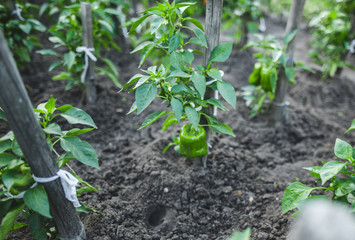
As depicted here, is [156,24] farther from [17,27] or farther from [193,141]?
[17,27]

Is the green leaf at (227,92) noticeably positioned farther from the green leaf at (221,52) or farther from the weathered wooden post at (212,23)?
the weathered wooden post at (212,23)

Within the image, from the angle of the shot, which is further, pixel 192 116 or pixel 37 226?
pixel 192 116

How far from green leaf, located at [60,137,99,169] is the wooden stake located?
1.56 meters

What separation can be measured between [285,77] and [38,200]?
2.54 metres

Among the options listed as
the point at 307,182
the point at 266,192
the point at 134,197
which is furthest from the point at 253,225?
the point at 134,197

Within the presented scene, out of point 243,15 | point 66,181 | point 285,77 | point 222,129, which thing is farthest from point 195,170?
point 243,15

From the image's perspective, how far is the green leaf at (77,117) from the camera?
1.50m

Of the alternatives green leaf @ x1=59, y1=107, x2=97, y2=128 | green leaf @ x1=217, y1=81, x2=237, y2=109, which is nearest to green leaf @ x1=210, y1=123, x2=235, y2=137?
green leaf @ x1=217, y1=81, x2=237, y2=109

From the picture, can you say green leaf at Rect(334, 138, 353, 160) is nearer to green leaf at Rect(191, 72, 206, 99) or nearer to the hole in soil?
green leaf at Rect(191, 72, 206, 99)

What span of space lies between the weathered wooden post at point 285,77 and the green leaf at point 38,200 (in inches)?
98.1

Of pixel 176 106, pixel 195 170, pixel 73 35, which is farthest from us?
pixel 73 35

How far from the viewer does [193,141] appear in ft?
6.47

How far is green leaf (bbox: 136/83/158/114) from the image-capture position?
1.59m

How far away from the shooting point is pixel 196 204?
2.05 meters
